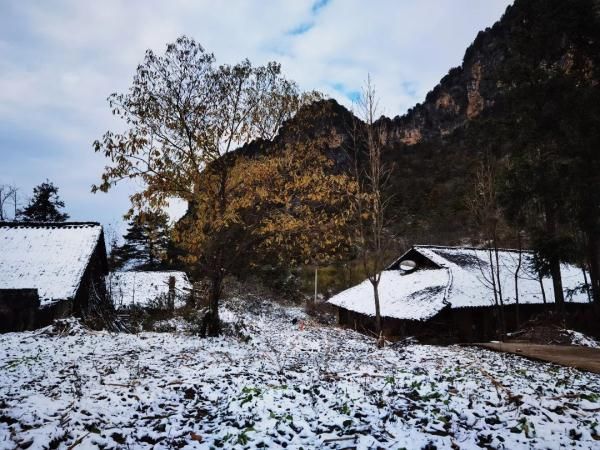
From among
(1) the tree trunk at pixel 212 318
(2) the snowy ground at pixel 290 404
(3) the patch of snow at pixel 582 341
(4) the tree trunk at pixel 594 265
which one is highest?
(4) the tree trunk at pixel 594 265

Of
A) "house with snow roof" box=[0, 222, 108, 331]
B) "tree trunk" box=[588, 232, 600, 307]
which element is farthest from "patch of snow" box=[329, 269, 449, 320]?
"house with snow roof" box=[0, 222, 108, 331]

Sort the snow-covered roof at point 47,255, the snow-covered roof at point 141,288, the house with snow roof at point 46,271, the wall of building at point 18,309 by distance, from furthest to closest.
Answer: the snow-covered roof at point 141,288, the snow-covered roof at point 47,255, the house with snow roof at point 46,271, the wall of building at point 18,309

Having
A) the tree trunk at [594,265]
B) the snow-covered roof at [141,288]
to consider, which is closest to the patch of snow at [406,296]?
the tree trunk at [594,265]

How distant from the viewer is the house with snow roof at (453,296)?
17922 mm

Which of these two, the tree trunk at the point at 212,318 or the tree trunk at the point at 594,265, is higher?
the tree trunk at the point at 594,265

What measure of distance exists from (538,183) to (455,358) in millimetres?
9471

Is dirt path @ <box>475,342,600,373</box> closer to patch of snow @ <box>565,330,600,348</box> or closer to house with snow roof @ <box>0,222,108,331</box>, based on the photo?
patch of snow @ <box>565,330,600,348</box>

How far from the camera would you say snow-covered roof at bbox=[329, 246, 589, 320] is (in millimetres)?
17938

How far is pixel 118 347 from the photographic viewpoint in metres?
10.1

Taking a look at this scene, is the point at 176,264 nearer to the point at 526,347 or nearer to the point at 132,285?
the point at 132,285

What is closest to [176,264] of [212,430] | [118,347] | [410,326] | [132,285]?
[132,285]

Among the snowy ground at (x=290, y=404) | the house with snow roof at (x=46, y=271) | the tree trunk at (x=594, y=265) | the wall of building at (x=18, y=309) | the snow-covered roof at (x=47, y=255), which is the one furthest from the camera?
the snow-covered roof at (x=47, y=255)

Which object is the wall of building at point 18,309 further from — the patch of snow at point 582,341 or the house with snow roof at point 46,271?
the patch of snow at point 582,341

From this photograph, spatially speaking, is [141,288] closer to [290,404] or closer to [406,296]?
[406,296]
